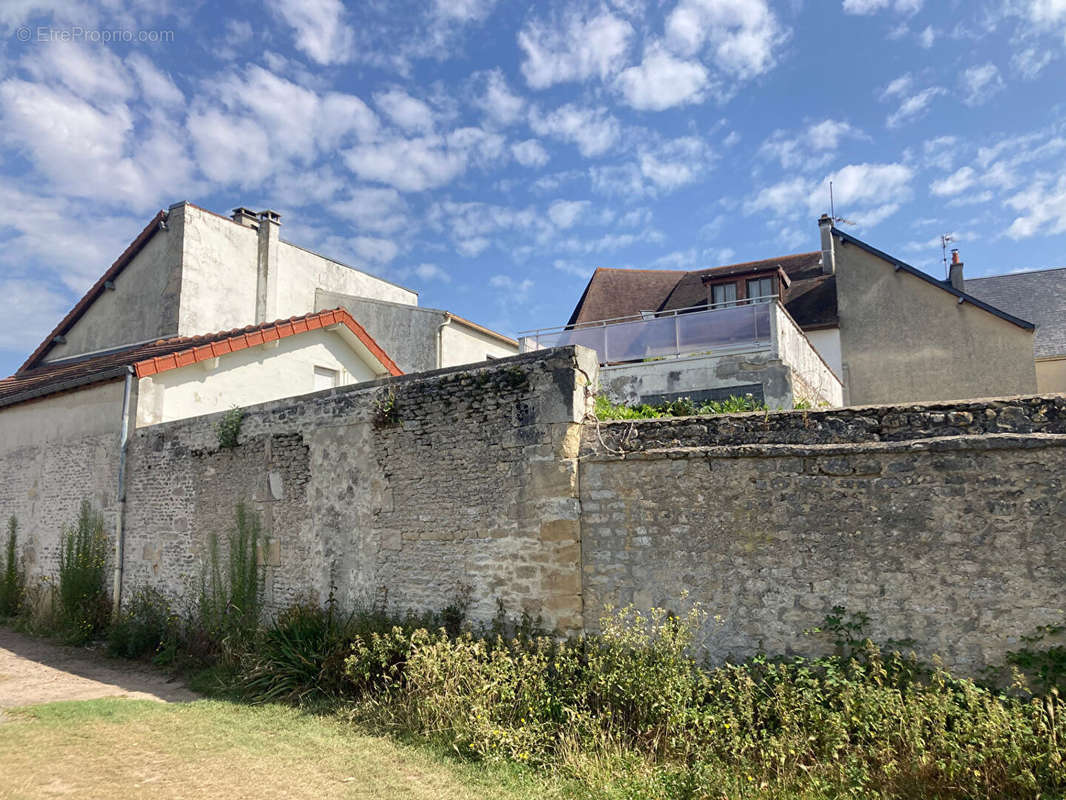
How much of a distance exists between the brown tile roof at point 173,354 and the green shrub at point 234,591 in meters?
2.88

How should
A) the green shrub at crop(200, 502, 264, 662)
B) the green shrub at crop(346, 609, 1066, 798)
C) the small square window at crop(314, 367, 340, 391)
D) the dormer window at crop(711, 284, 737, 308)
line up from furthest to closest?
the dormer window at crop(711, 284, 737, 308) < the small square window at crop(314, 367, 340, 391) < the green shrub at crop(200, 502, 264, 662) < the green shrub at crop(346, 609, 1066, 798)

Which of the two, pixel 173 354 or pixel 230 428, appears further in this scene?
pixel 173 354

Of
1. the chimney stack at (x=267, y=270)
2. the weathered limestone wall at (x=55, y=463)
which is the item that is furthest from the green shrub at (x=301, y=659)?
the chimney stack at (x=267, y=270)

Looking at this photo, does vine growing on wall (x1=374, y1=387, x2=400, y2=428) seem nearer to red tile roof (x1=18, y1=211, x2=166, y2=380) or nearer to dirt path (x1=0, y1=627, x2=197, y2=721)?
dirt path (x1=0, y1=627, x2=197, y2=721)

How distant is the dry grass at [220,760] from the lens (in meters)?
4.69

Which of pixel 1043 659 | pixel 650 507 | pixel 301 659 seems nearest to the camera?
pixel 1043 659

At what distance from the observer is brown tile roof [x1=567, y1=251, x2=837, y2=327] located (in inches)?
703

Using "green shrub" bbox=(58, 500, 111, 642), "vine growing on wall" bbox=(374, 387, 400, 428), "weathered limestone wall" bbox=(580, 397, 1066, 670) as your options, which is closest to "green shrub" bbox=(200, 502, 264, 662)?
"green shrub" bbox=(58, 500, 111, 642)

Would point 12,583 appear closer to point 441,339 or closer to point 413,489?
point 413,489

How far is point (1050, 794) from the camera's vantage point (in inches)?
141

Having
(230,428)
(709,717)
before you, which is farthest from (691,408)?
(230,428)

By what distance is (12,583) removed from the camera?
11.2 metres

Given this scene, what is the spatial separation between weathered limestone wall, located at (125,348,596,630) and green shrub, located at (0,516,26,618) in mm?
3890

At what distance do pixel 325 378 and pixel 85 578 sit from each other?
475 cm
